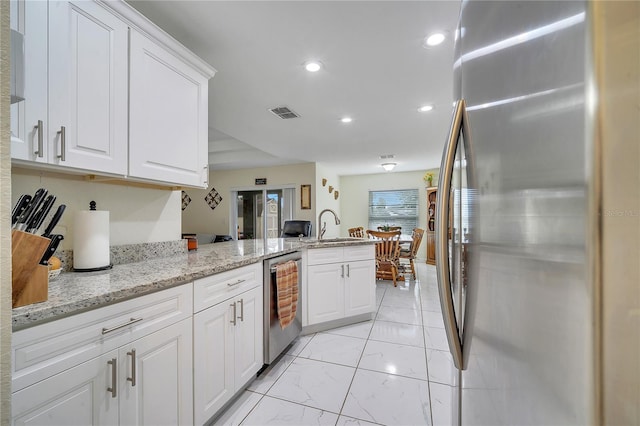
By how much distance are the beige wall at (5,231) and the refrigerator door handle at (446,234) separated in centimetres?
81

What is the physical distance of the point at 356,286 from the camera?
285 centimetres

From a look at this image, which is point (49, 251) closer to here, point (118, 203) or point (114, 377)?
point (114, 377)

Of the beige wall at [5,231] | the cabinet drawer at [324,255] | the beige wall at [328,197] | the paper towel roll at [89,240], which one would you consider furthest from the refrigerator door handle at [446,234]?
the beige wall at [328,197]

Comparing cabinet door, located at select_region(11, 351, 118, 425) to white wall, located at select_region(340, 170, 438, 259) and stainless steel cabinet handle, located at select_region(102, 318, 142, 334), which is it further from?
white wall, located at select_region(340, 170, 438, 259)

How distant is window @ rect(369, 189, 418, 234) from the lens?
7215 mm

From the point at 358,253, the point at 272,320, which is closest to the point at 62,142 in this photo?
the point at 272,320

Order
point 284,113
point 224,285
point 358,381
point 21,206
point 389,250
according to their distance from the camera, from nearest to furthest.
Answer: point 21,206 < point 224,285 < point 358,381 < point 284,113 < point 389,250

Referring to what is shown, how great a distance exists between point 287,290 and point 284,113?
213 cm

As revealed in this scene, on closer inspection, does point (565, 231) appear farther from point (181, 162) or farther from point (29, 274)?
point (181, 162)

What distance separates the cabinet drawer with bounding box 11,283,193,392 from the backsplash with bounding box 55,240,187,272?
0.67 m

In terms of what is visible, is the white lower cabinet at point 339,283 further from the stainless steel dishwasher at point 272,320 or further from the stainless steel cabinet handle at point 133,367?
the stainless steel cabinet handle at point 133,367

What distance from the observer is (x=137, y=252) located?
5.62ft

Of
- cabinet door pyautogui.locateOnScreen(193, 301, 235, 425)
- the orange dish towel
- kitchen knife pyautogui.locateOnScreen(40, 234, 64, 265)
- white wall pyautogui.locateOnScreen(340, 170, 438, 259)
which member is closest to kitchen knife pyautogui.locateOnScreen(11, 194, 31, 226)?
kitchen knife pyautogui.locateOnScreen(40, 234, 64, 265)

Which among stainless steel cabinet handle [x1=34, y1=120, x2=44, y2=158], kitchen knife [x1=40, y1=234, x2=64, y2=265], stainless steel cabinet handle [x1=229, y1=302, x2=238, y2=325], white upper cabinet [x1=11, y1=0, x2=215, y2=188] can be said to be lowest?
stainless steel cabinet handle [x1=229, y1=302, x2=238, y2=325]
